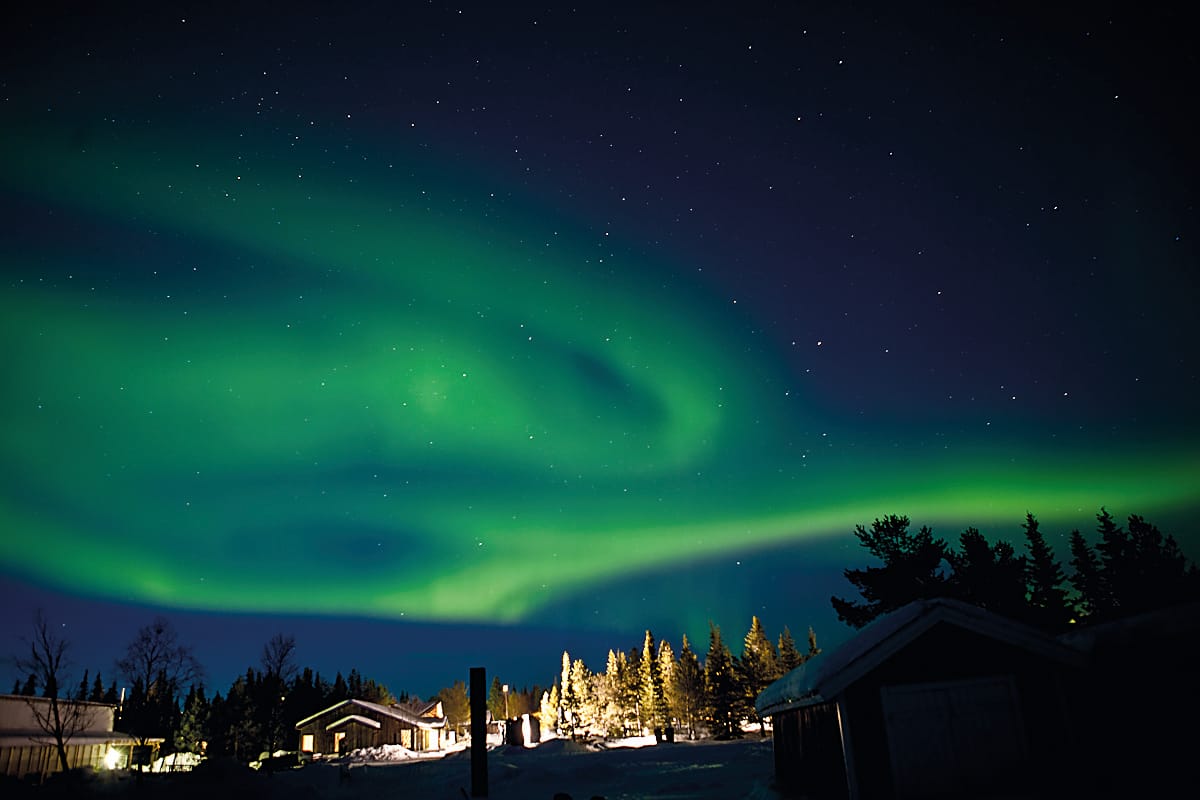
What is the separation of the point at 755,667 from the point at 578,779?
5425 cm

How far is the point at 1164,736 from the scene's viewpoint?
53.8 ft

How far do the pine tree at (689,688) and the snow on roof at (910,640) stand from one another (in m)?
82.0

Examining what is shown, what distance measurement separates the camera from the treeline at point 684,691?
73250 mm

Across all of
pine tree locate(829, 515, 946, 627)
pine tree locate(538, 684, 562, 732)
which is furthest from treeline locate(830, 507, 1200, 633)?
pine tree locate(538, 684, 562, 732)

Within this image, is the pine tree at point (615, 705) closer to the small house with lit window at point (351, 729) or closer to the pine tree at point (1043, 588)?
the small house with lit window at point (351, 729)

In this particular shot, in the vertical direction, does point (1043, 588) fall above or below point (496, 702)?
above

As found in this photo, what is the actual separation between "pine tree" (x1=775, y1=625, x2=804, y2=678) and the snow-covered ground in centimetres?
5203

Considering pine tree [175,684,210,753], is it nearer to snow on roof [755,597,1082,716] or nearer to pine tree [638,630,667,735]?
pine tree [638,630,667,735]

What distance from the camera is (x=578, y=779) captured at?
30.8 meters

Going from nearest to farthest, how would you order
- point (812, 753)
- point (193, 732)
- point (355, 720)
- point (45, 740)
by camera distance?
1. point (812, 753)
2. point (45, 740)
3. point (355, 720)
4. point (193, 732)

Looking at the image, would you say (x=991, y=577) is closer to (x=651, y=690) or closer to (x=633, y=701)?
(x=651, y=690)

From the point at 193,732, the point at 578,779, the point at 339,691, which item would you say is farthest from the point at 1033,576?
the point at 339,691

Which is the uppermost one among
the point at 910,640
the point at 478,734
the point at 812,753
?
the point at 910,640

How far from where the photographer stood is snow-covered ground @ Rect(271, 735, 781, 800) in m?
24.3
